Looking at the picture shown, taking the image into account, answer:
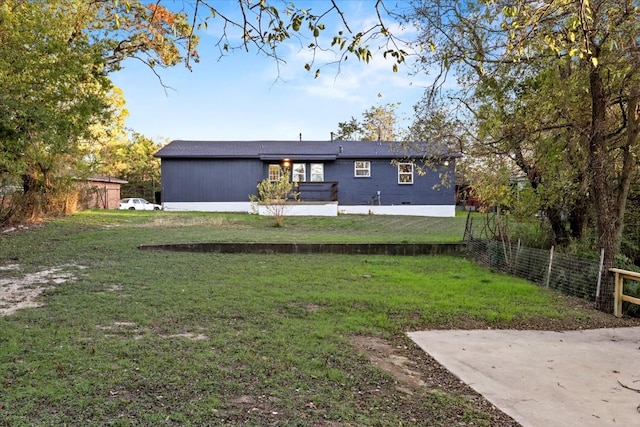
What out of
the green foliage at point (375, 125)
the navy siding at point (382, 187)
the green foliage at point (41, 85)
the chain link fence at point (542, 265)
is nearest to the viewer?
the chain link fence at point (542, 265)

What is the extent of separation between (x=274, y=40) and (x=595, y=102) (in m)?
5.26

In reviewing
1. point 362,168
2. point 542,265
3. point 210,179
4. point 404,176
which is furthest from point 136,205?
point 542,265

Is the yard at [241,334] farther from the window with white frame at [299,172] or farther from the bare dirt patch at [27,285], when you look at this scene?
the window with white frame at [299,172]

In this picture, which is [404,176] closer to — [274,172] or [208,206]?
[274,172]

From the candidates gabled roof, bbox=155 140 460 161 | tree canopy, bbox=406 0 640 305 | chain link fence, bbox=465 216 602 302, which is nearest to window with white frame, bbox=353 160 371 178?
gabled roof, bbox=155 140 460 161

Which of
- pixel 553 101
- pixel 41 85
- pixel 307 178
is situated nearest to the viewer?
pixel 553 101

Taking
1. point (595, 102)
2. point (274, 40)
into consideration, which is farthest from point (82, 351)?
point (595, 102)

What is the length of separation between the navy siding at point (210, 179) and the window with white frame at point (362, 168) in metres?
4.85

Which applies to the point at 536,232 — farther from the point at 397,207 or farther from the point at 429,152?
the point at 397,207

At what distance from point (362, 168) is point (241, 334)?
19.0m

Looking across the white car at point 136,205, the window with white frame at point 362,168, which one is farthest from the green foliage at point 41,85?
the white car at point 136,205

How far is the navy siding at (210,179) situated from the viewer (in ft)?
71.6

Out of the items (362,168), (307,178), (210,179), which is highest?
(362,168)

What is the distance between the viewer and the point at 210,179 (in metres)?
22.0
